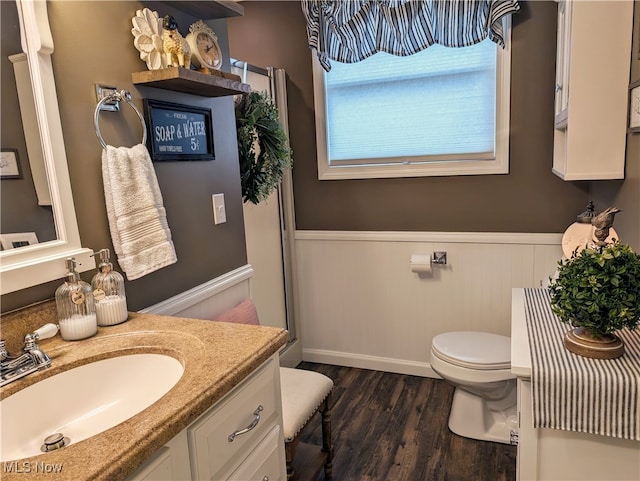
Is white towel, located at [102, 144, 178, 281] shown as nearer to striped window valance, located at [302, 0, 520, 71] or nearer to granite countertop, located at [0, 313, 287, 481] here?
granite countertop, located at [0, 313, 287, 481]

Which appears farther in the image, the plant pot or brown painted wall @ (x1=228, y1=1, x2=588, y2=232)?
brown painted wall @ (x1=228, y1=1, x2=588, y2=232)

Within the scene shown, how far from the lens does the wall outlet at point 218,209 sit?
1.91 metres

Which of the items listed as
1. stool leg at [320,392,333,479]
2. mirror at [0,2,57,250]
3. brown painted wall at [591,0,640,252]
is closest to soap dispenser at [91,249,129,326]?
mirror at [0,2,57,250]

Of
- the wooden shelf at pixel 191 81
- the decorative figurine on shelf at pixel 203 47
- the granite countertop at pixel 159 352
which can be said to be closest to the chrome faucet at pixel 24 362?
the granite countertop at pixel 159 352

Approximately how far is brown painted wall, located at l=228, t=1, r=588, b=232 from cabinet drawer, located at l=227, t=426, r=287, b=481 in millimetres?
1762

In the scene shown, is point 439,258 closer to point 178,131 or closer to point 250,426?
point 178,131

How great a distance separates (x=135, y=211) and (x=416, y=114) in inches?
71.9

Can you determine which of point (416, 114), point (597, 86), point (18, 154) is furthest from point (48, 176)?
point (416, 114)

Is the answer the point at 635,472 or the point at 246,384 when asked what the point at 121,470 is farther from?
the point at 635,472

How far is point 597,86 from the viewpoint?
5.79ft

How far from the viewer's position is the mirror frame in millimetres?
1198

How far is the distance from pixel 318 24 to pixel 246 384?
2189 millimetres

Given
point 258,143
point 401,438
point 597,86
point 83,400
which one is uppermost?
point 597,86

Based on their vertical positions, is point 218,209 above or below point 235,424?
above
